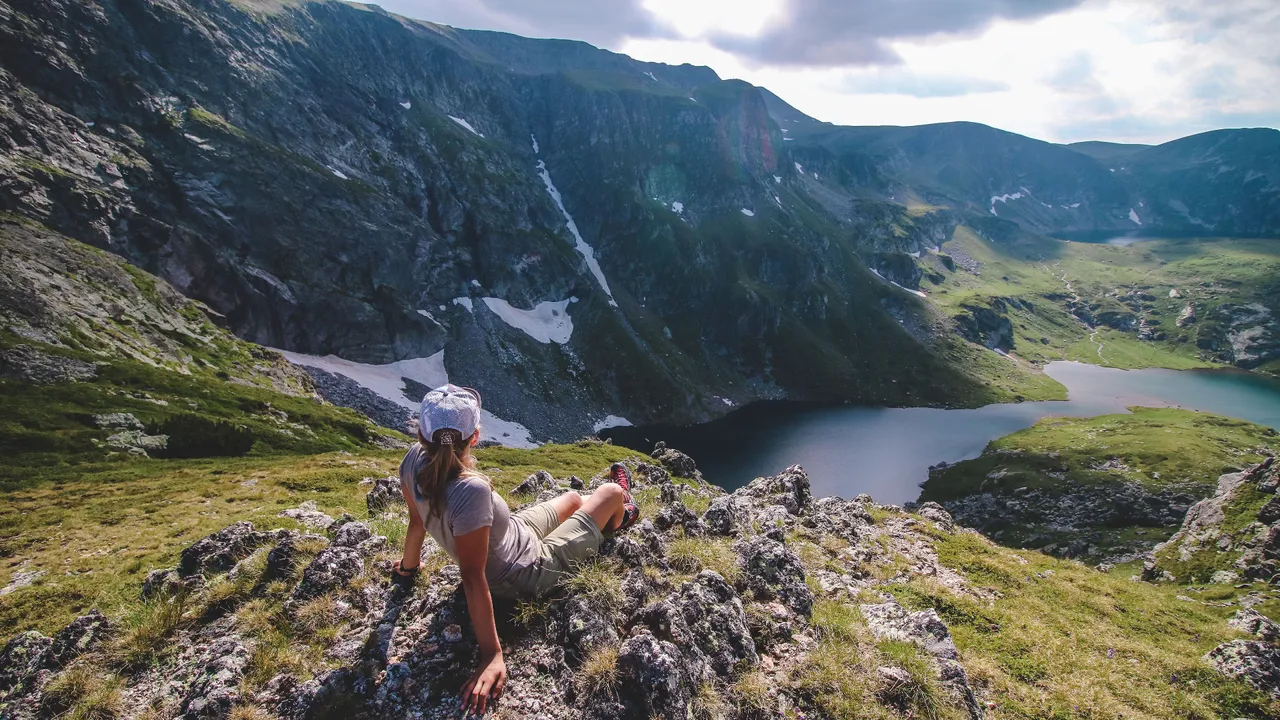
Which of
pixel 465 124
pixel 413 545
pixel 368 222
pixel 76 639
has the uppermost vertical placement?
pixel 465 124

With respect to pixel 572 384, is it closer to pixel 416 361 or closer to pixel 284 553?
pixel 416 361

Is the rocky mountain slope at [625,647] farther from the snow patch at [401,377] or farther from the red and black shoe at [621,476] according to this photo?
the snow patch at [401,377]

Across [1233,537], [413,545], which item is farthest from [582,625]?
[1233,537]

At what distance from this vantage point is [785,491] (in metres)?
20.2

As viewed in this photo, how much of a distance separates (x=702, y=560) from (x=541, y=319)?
5654 inches

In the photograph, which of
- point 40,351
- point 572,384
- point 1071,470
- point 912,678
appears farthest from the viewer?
point 572,384

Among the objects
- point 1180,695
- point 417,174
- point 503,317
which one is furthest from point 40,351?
point 417,174

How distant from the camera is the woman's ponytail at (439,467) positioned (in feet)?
21.4

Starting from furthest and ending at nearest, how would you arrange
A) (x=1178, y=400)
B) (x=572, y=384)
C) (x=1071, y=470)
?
(x=1178, y=400) < (x=572, y=384) < (x=1071, y=470)

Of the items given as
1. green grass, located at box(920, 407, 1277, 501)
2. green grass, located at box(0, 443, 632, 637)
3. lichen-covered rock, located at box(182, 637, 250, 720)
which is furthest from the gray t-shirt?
green grass, located at box(920, 407, 1277, 501)

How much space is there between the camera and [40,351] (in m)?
44.1

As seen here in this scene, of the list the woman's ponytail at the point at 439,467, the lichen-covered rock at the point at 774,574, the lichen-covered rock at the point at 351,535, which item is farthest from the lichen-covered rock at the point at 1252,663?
the lichen-covered rock at the point at 351,535

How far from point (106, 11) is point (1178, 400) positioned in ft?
1062

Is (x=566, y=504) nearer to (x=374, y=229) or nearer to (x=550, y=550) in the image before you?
(x=550, y=550)
